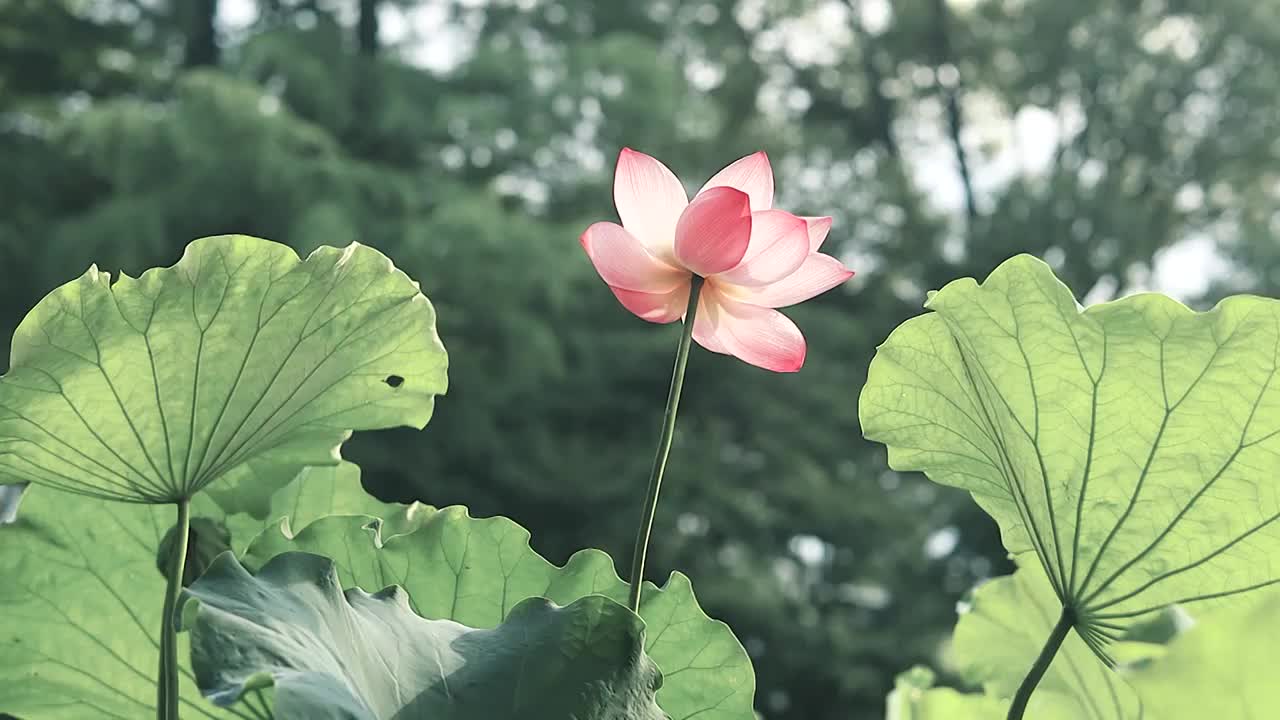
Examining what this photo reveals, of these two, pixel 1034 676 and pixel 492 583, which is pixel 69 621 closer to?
A: pixel 492 583

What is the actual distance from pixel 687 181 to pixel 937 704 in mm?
5142

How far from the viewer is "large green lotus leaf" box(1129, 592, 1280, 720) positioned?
0.66 feet

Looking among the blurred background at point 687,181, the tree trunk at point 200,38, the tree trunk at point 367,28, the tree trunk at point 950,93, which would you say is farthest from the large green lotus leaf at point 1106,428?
the tree trunk at point 950,93

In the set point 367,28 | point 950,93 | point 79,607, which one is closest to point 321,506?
point 79,607

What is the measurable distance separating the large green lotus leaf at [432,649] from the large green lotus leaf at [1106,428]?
0.12 meters

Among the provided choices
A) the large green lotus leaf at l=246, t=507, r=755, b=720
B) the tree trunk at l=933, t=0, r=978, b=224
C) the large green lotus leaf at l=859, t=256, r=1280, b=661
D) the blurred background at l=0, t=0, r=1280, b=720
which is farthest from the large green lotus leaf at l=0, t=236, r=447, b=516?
the tree trunk at l=933, t=0, r=978, b=224

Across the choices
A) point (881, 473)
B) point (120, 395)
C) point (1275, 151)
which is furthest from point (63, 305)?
point (1275, 151)

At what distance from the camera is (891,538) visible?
18.1 ft

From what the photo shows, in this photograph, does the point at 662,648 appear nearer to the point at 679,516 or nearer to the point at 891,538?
the point at 679,516

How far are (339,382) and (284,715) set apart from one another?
153 millimetres

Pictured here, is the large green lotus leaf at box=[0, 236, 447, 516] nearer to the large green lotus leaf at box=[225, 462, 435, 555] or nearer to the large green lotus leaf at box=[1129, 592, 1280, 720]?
the large green lotus leaf at box=[225, 462, 435, 555]

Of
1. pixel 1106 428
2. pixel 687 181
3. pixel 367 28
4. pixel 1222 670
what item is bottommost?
pixel 1222 670

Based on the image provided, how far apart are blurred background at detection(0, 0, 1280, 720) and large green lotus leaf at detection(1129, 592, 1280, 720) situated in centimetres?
432

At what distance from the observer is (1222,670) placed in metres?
0.20
